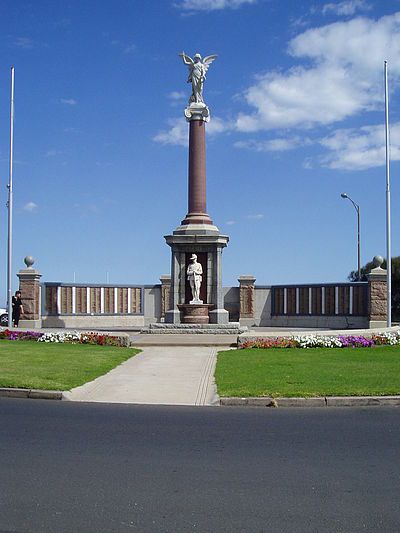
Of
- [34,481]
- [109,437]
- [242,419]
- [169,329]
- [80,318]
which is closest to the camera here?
[34,481]

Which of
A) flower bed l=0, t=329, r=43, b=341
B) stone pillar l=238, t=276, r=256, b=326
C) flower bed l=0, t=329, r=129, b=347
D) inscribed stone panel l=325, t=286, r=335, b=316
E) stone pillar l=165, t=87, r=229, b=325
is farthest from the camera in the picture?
stone pillar l=238, t=276, r=256, b=326

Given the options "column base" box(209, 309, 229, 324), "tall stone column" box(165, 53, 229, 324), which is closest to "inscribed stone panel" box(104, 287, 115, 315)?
"tall stone column" box(165, 53, 229, 324)

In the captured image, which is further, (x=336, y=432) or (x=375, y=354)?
(x=375, y=354)

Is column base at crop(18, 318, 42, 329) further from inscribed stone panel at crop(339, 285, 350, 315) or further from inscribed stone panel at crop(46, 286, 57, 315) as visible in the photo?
inscribed stone panel at crop(339, 285, 350, 315)

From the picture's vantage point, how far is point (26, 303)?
33.4 m

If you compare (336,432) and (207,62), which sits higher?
(207,62)

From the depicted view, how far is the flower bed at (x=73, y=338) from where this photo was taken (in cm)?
2283

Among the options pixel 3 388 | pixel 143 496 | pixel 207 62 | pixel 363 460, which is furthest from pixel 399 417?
pixel 207 62

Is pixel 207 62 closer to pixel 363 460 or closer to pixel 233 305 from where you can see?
pixel 233 305

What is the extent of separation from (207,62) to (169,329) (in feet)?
38.3

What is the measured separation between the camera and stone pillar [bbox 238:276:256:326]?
37.1 metres

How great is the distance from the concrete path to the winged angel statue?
13.9m

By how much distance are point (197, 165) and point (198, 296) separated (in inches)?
210

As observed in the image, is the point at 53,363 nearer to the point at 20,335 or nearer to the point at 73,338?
the point at 73,338
